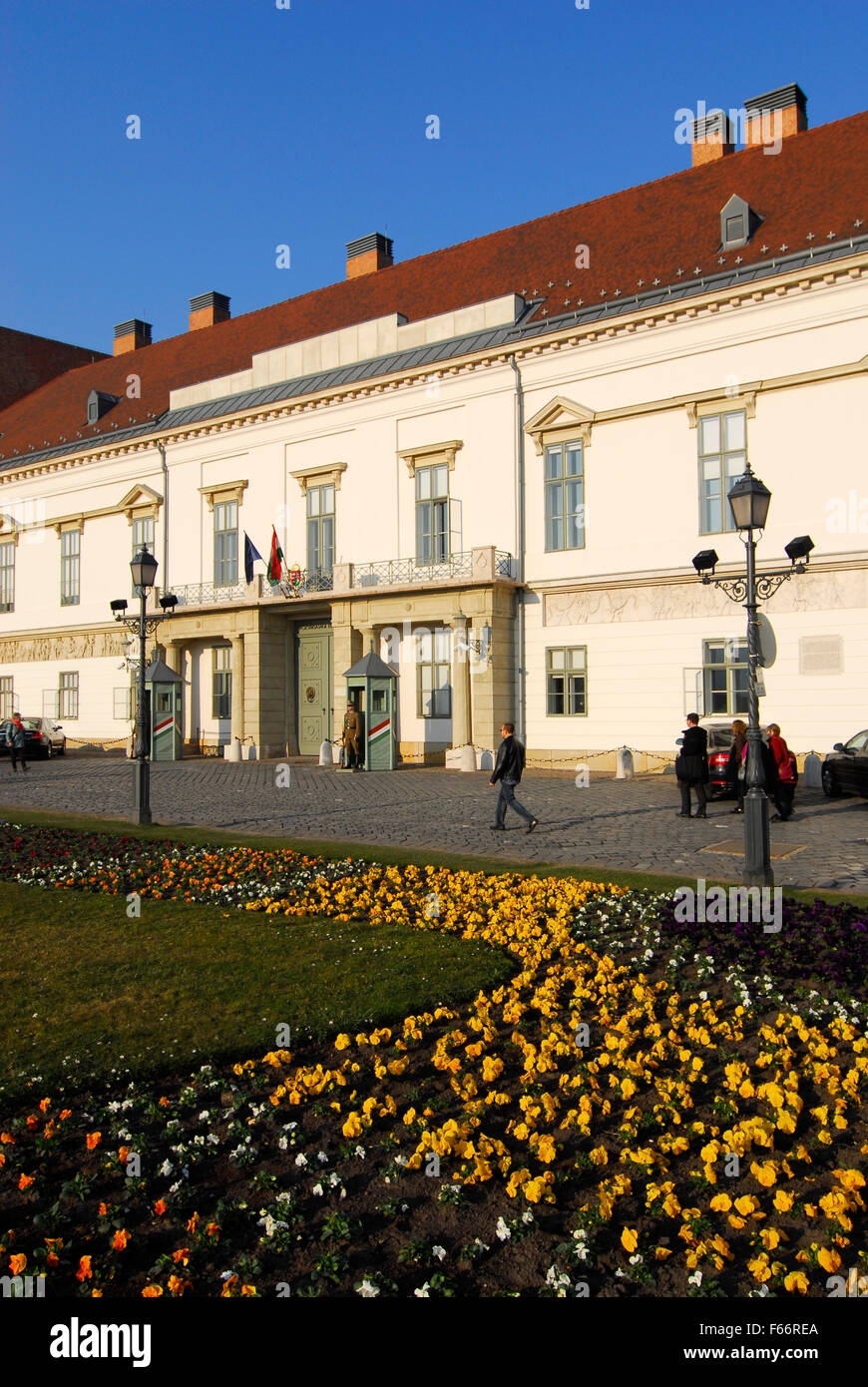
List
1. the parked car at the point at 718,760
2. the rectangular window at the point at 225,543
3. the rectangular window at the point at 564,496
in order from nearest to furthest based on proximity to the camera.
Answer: the parked car at the point at 718,760 < the rectangular window at the point at 564,496 < the rectangular window at the point at 225,543

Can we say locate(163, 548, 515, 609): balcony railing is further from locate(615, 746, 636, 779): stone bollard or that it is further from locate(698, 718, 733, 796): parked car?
locate(698, 718, 733, 796): parked car

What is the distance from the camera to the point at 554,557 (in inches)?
1104

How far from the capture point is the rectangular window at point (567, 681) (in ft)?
90.6

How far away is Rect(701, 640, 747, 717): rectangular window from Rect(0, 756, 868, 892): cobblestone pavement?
7.78 feet

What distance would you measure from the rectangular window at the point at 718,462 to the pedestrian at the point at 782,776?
9.18 meters

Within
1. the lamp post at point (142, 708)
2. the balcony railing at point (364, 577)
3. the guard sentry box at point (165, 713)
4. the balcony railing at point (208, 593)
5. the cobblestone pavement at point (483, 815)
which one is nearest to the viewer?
the cobblestone pavement at point (483, 815)

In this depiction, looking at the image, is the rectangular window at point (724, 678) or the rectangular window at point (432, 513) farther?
the rectangular window at point (432, 513)

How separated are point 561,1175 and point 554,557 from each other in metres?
24.6

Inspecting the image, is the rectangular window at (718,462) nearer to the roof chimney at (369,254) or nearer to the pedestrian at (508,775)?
the pedestrian at (508,775)

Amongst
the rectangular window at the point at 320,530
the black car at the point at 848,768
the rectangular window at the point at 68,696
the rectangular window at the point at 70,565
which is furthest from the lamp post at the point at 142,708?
the rectangular window at the point at 70,565

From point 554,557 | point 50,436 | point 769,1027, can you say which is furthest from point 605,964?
point 50,436
